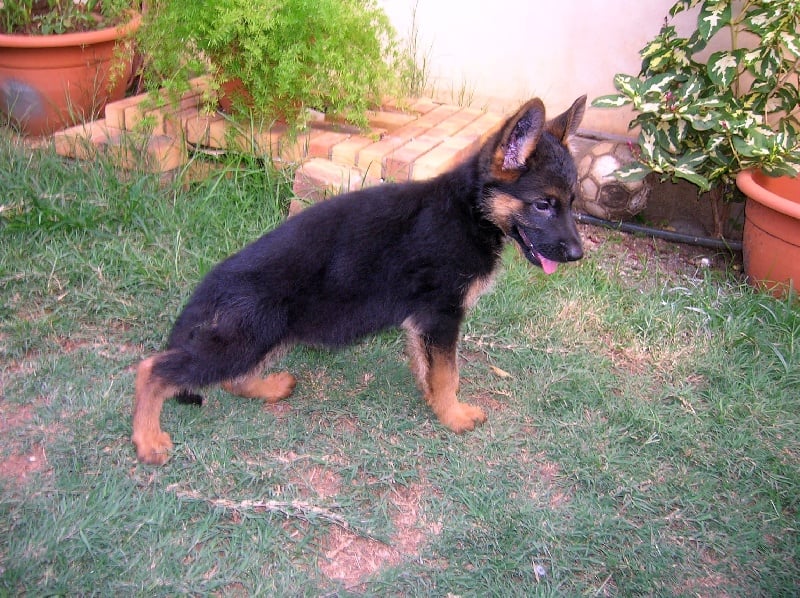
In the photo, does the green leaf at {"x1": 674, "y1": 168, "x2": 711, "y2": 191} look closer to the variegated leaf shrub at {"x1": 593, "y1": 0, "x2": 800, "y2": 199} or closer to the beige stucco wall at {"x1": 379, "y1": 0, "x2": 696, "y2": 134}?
the variegated leaf shrub at {"x1": 593, "y1": 0, "x2": 800, "y2": 199}

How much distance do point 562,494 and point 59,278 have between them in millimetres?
3146

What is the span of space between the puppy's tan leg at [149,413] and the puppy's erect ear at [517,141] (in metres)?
1.80

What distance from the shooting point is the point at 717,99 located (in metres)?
4.69

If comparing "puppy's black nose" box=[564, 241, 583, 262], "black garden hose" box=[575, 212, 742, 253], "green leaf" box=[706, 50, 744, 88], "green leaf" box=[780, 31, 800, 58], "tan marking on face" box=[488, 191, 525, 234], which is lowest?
"black garden hose" box=[575, 212, 742, 253]

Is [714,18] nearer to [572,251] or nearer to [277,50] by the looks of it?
[572,251]

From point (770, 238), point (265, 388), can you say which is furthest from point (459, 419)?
Result: point (770, 238)

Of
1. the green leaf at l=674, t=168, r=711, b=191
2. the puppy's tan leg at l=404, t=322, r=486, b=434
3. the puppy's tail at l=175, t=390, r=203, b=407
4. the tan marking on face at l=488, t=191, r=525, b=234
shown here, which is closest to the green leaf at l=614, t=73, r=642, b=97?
the green leaf at l=674, t=168, r=711, b=191

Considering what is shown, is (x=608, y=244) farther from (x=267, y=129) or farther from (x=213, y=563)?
(x=213, y=563)

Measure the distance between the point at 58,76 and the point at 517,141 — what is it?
4.27 m

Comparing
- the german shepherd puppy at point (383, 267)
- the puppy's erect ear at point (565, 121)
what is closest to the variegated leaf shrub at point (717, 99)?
the puppy's erect ear at point (565, 121)

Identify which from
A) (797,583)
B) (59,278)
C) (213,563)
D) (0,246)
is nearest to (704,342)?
(797,583)

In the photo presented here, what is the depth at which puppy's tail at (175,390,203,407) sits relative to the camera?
3.19 meters

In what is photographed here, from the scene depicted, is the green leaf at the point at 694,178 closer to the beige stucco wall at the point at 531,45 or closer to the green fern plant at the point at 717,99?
the green fern plant at the point at 717,99

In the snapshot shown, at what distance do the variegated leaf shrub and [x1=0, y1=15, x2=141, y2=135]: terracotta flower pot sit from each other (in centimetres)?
398
